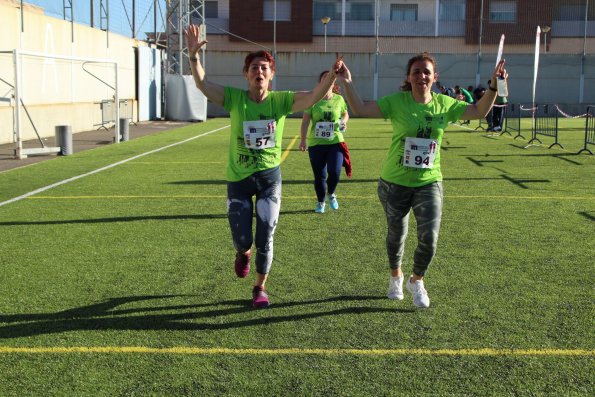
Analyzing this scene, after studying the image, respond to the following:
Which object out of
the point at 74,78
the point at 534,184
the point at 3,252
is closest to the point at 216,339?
the point at 3,252

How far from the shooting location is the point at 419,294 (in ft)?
17.9

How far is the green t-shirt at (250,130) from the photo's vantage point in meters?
5.43

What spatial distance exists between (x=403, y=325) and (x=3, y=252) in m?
4.33

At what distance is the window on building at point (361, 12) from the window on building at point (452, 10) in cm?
477

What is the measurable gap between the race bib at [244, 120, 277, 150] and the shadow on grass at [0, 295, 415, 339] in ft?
3.93

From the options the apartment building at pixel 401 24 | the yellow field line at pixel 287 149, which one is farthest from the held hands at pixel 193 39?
the apartment building at pixel 401 24

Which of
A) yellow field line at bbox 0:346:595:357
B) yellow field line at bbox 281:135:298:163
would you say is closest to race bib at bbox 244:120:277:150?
yellow field line at bbox 0:346:595:357

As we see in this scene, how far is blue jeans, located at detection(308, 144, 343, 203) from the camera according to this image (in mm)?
9531

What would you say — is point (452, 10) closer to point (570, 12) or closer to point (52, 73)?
point (570, 12)

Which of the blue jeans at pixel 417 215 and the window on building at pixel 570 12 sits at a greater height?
the window on building at pixel 570 12

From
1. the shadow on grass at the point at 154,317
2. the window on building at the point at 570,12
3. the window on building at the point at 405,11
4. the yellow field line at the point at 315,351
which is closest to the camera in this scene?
the yellow field line at the point at 315,351

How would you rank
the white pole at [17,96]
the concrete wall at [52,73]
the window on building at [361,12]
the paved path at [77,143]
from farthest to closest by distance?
1. the window on building at [361,12]
2. the concrete wall at [52,73]
3. the paved path at [77,143]
4. the white pole at [17,96]

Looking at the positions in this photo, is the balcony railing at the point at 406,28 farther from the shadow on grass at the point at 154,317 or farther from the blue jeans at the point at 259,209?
the shadow on grass at the point at 154,317

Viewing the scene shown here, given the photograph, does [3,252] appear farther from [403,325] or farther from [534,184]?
[534,184]
